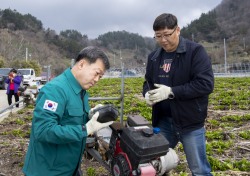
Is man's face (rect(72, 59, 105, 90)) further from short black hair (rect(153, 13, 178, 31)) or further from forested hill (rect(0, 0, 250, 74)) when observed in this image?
forested hill (rect(0, 0, 250, 74))

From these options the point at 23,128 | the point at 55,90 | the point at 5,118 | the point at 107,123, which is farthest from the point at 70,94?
the point at 5,118

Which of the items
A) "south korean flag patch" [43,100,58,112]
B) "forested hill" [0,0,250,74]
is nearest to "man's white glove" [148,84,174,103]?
"south korean flag patch" [43,100,58,112]

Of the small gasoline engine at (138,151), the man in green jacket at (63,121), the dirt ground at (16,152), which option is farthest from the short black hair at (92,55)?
the dirt ground at (16,152)

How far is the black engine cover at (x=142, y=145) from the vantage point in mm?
2051

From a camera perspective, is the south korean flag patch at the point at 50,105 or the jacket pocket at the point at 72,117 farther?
the jacket pocket at the point at 72,117

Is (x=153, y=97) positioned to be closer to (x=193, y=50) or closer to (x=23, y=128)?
(x=193, y=50)

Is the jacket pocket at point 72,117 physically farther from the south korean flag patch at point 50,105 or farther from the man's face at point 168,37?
the man's face at point 168,37

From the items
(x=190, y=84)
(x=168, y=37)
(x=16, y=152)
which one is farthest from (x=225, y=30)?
(x=190, y=84)

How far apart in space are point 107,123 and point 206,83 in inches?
40.0

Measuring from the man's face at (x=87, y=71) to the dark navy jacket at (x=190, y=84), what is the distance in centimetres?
80

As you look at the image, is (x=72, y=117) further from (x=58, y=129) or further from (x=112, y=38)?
(x=112, y=38)

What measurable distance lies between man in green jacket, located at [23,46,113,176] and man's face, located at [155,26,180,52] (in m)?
0.74

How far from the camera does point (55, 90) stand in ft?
7.29

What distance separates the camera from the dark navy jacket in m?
2.75
